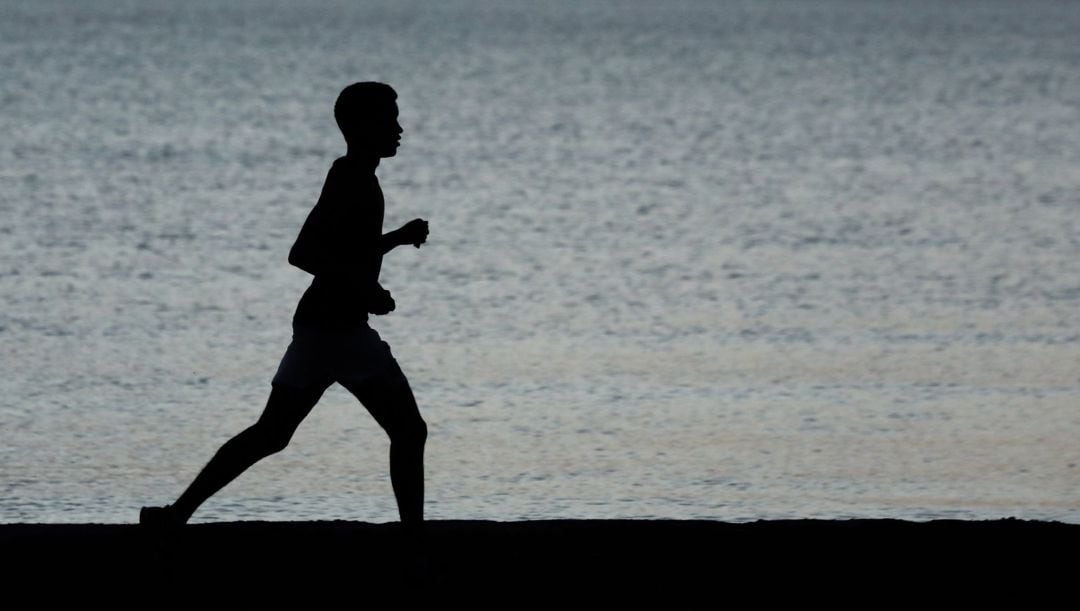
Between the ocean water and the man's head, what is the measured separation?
266 cm

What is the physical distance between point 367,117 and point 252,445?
989mm

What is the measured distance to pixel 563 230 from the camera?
1880 centimetres

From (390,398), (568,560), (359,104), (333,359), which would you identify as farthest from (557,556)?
(359,104)

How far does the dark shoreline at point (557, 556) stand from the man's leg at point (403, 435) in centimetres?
10

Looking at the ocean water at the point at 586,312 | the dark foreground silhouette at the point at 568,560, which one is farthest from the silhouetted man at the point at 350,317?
the ocean water at the point at 586,312

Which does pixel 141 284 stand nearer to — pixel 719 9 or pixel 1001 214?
pixel 1001 214

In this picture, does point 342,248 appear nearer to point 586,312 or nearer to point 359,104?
point 359,104

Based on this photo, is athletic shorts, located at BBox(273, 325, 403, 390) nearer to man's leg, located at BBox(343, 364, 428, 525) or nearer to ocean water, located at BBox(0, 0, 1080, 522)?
man's leg, located at BBox(343, 364, 428, 525)

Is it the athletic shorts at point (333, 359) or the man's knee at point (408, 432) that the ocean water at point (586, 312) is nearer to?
the man's knee at point (408, 432)

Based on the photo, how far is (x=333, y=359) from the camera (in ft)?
21.0

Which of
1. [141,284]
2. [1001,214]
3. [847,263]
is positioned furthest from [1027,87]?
[141,284]

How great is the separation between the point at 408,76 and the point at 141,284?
123 ft

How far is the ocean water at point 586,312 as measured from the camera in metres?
9.45

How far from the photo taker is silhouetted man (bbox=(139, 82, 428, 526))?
6324 mm
